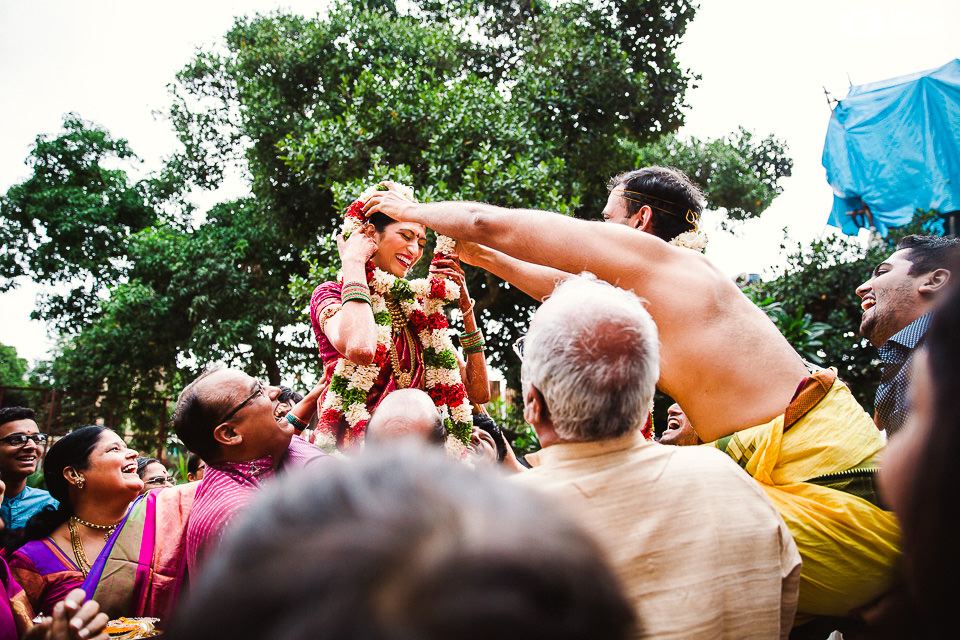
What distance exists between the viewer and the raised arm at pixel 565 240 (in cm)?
228

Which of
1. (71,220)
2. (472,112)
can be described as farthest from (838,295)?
(71,220)

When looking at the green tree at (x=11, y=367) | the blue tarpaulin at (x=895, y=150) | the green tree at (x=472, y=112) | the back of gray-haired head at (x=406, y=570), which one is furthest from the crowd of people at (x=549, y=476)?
the green tree at (x=11, y=367)

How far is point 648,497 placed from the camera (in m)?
1.51

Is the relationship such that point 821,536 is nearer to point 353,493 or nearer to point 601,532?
point 601,532

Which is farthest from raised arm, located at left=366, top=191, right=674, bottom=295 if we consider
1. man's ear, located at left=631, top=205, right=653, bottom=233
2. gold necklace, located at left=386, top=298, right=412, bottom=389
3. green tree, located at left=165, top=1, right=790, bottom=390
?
green tree, located at left=165, top=1, right=790, bottom=390

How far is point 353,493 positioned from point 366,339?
7.55ft

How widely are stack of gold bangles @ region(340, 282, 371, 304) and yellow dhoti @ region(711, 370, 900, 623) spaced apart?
5.89 ft

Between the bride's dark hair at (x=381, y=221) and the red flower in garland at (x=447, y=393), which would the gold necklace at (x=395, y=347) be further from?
the bride's dark hair at (x=381, y=221)

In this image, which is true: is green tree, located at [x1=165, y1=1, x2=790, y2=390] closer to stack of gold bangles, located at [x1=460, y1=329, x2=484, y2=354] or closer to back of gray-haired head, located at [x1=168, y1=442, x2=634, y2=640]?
stack of gold bangles, located at [x1=460, y1=329, x2=484, y2=354]

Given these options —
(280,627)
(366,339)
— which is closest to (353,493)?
(280,627)

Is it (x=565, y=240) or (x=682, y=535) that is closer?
(x=682, y=535)

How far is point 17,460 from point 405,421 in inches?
117

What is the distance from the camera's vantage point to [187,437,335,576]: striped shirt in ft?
6.48

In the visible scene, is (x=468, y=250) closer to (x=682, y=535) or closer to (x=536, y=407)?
(x=536, y=407)
